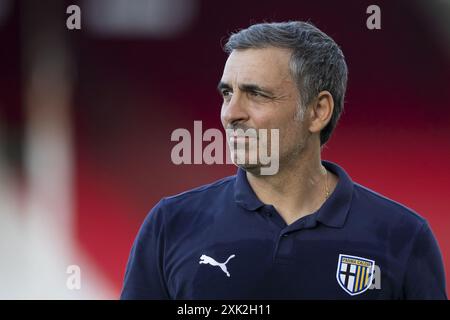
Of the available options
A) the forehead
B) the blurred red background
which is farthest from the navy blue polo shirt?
the blurred red background

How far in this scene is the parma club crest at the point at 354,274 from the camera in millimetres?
1516

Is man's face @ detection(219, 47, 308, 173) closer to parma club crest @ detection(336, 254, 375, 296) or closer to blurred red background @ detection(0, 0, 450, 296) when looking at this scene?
parma club crest @ detection(336, 254, 375, 296)

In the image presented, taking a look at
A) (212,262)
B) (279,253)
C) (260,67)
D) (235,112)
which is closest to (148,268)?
(212,262)

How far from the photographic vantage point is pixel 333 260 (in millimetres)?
1521

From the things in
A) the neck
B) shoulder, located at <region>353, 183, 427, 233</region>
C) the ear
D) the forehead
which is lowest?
shoulder, located at <region>353, 183, 427, 233</region>

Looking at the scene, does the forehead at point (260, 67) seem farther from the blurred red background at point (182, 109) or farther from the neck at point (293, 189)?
the blurred red background at point (182, 109)

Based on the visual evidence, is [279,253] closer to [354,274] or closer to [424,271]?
[354,274]

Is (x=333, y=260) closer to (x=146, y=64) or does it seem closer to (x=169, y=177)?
(x=169, y=177)

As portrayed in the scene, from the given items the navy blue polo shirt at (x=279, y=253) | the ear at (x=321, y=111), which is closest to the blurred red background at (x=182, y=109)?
the ear at (x=321, y=111)

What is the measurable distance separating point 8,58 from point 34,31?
5.6 inches

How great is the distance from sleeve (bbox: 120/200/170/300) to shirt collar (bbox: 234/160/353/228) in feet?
0.64

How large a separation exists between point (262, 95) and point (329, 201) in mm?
288

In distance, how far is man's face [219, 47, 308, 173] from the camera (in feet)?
5.13

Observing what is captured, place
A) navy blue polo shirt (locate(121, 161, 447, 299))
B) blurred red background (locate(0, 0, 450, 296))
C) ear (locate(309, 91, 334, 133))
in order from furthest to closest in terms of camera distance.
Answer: blurred red background (locate(0, 0, 450, 296))
ear (locate(309, 91, 334, 133))
navy blue polo shirt (locate(121, 161, 447, 299))
